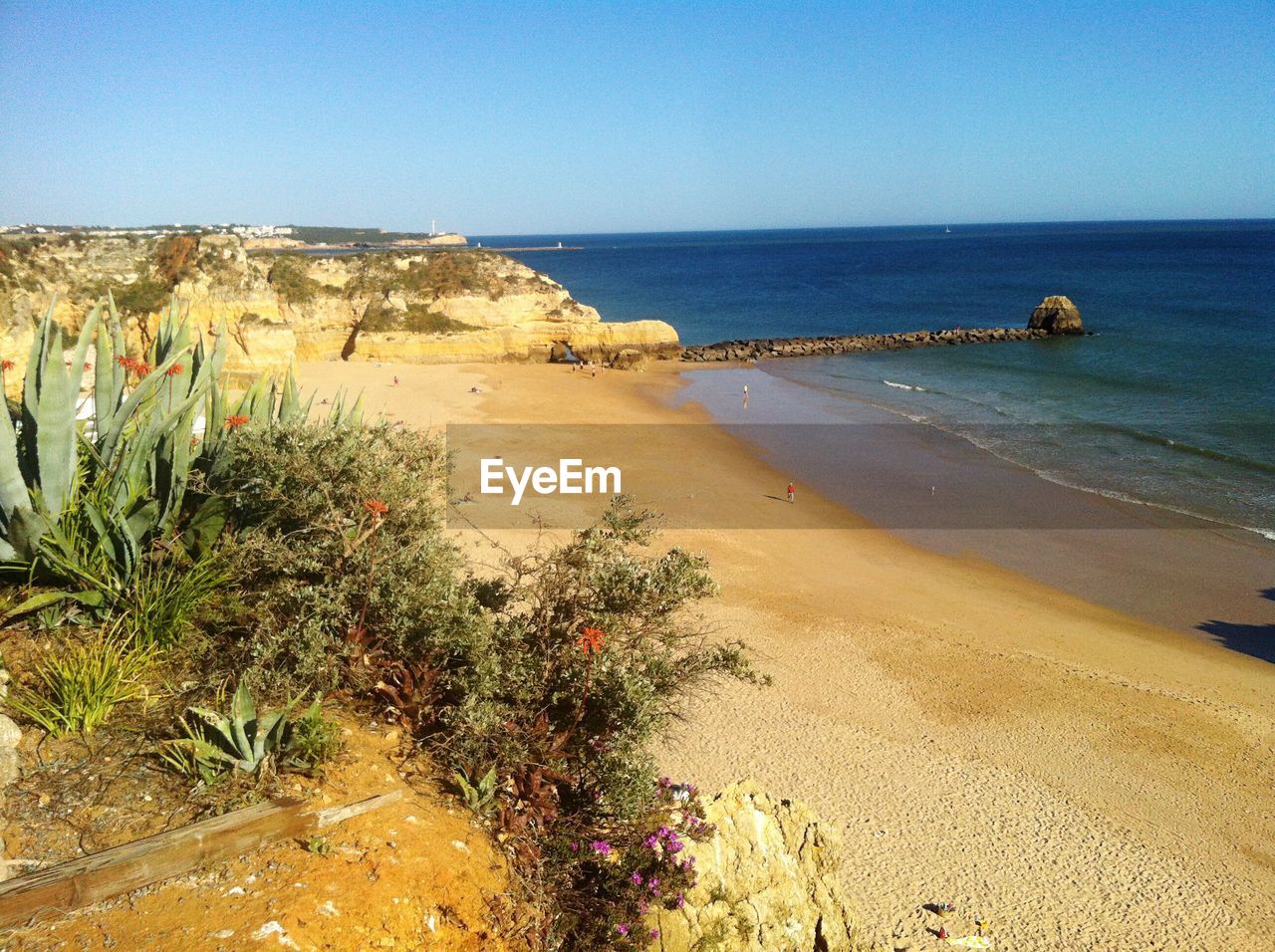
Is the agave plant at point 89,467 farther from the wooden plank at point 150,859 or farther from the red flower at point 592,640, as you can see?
the red flower at point 592,640

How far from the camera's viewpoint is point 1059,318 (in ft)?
175

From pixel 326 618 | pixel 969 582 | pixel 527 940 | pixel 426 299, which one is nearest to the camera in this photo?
pixel 527 940

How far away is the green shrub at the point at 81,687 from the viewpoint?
433 cm

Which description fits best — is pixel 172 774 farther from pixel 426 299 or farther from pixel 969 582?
pixel 426 299

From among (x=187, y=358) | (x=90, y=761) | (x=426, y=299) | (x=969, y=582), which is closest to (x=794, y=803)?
(x=90, y=761)

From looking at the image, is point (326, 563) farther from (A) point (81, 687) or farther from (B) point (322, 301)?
(B) point (322, 301)

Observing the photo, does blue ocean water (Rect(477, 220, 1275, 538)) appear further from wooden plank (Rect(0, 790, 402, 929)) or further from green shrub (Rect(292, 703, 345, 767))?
wooden plank (Rect(0, 790, 402, 929))

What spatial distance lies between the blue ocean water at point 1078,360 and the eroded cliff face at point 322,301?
40.4 feet

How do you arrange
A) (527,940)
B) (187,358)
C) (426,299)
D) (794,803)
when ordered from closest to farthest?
(527,940) → (794,803) → (187,358) → (426,299)

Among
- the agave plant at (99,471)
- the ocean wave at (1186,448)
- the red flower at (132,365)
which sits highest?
the red flower at (132,365)

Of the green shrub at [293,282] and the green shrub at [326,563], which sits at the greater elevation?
the green shrub at [293,282]

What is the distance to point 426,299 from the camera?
136 feet

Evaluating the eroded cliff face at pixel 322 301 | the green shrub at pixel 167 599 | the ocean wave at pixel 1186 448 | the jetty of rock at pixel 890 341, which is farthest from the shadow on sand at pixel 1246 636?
the jetty of rock at pixel 890 341

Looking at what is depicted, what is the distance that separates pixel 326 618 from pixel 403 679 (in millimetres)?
627
